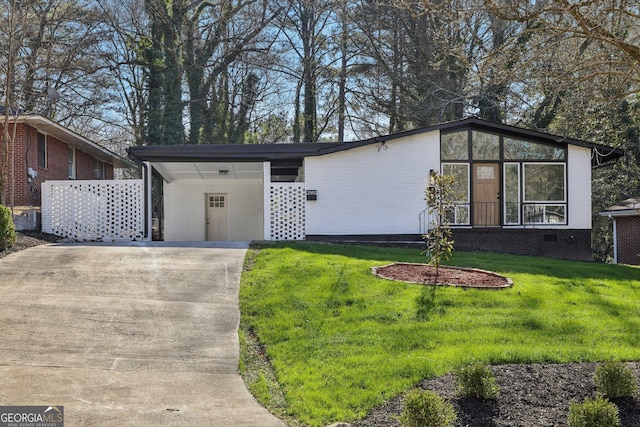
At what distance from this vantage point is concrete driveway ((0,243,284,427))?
5.01 meters

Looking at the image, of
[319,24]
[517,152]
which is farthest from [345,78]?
[517,152]

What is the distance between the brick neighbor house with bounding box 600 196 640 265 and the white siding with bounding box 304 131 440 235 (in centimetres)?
791

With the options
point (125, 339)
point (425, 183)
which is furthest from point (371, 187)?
point (125, 339)

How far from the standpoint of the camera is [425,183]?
624 inches

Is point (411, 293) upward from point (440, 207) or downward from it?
downward

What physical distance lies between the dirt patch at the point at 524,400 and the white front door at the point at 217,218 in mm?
15505

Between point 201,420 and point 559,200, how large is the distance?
14.4 meters

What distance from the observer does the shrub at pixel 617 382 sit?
479 centimetres

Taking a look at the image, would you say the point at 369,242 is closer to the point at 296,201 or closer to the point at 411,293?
the point at 296,201

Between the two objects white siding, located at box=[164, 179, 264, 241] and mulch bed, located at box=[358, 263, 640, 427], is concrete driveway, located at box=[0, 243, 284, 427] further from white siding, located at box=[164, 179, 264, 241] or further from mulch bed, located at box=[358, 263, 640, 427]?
white siding, located at box=[164, 179, 264, 241]

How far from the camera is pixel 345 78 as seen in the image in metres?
26.5

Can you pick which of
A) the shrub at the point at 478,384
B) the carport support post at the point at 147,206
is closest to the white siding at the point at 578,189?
the carport support post at the point at 147,206

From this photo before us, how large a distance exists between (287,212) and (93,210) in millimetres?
5476

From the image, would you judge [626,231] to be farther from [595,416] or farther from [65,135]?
[65,135]
